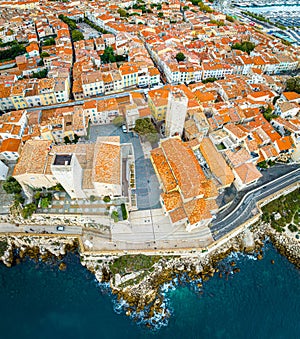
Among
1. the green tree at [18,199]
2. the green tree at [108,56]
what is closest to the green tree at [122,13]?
the green tree at [108,56]

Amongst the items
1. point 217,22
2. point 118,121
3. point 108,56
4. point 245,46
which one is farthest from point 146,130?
point 217,22

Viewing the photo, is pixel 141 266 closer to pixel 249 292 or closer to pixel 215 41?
pixel 249 292

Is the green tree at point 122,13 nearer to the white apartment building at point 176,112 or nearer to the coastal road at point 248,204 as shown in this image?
the white apartment building at point 176,112

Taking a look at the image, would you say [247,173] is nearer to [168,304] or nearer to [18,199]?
[168,304]

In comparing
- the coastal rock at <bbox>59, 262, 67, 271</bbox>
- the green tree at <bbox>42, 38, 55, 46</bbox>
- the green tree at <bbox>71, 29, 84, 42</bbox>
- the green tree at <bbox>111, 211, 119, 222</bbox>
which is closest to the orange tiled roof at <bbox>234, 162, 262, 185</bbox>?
the green tree at <bbox>111, 211, 119, 222</bbox>

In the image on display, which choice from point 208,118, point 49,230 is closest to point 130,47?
point 208,118
